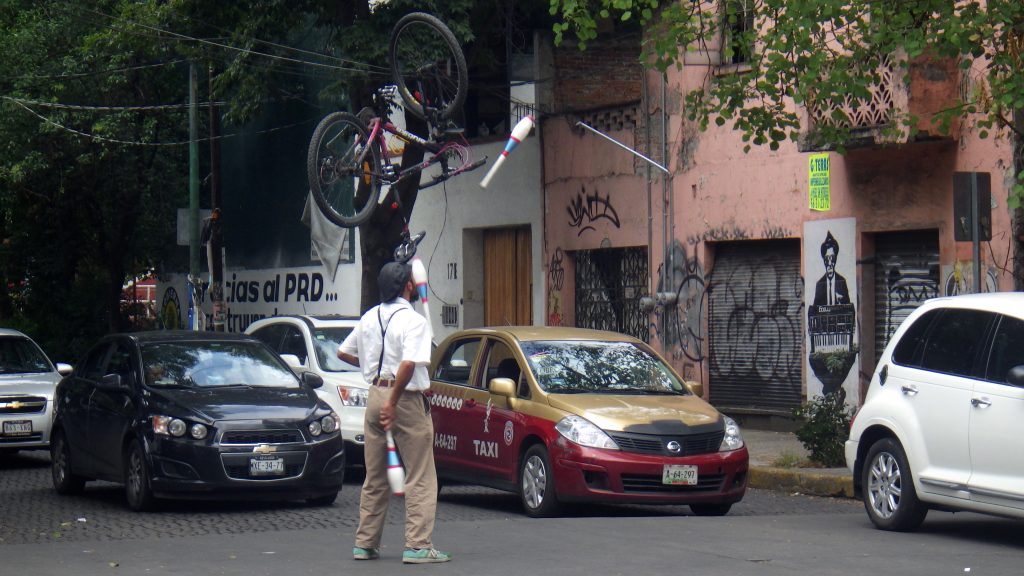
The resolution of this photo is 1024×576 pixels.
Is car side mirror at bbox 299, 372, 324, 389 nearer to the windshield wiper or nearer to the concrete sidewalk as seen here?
the windshield wiper

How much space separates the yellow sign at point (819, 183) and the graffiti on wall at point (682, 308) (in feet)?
8.58

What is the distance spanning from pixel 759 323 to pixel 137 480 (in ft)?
33.7

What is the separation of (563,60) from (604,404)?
44.1 ft

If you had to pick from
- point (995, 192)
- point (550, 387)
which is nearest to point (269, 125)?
point (995, 192)

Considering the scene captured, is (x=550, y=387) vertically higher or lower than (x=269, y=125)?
lower

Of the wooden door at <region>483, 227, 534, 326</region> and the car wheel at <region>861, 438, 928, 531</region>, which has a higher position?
the wooden door at <region>483, 227, 534, 326</region>

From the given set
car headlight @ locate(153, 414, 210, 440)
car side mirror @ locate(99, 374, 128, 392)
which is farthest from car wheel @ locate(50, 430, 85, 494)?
car headlight @ locate(153, 414, 210, 440)

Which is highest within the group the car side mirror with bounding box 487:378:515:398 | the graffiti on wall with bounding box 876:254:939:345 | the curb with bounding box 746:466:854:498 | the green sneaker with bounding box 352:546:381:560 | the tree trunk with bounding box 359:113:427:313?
the tree trunk with bounding box 359:113:427:313

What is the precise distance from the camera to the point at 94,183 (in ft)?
107

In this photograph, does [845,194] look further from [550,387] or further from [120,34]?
[120,34]

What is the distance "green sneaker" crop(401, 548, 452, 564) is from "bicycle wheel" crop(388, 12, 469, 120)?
27.8 feet

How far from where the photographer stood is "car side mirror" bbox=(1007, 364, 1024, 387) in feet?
30.3

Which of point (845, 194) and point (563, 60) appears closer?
point (845, 194)

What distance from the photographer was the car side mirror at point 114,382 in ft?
41.5
